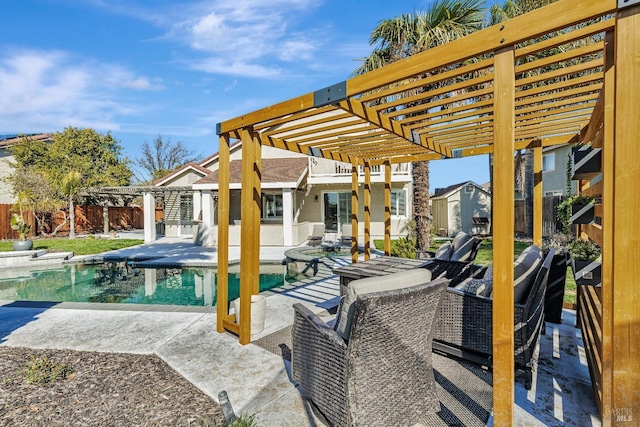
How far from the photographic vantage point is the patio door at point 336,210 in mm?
17141

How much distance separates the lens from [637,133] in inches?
68.7

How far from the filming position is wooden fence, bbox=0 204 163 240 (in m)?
17.6

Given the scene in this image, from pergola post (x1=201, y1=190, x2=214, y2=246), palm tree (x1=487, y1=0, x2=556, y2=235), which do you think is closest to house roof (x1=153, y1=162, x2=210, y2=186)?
pergola post (x1=201, y1=190, x2=214, y2=246)

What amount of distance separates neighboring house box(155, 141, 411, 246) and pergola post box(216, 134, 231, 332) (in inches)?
377

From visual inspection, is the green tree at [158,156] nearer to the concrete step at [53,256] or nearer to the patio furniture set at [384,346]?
the concrete step at [53,256]

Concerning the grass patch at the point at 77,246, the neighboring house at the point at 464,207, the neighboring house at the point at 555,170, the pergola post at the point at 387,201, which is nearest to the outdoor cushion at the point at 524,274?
the pergola post at the point at 387,201

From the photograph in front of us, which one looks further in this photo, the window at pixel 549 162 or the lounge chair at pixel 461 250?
the window at pixel 549 162

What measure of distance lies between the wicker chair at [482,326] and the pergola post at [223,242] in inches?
110

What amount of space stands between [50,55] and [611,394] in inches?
Answer: 714

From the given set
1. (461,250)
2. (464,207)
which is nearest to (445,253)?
(461,250)

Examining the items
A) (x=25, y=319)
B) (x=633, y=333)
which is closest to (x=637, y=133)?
(x=633, y=333)

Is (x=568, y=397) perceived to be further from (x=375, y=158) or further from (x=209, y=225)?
(x=209, y=225)

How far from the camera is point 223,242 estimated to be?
437 centimetres

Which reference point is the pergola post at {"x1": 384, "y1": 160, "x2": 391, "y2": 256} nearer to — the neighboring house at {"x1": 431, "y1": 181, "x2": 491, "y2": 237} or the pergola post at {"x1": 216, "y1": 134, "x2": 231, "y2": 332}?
the pergola post at {"x1": 216, "y1": 134, "x2": 231, "y2": 332}
